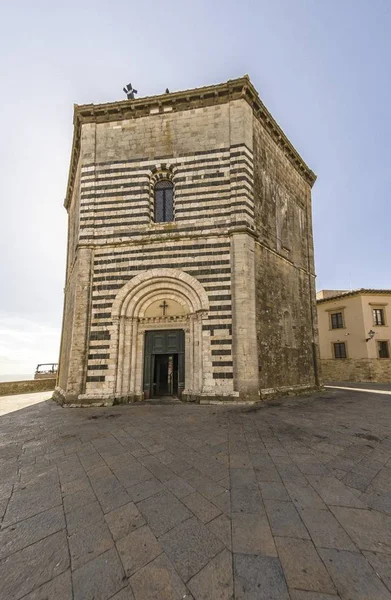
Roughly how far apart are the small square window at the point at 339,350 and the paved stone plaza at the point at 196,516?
20.2 m

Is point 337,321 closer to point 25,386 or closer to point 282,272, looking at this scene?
point 282,272

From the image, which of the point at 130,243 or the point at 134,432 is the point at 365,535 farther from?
the point at 130,243

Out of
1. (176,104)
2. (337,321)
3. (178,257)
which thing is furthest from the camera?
(337,321)

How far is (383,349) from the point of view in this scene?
22.1 meters

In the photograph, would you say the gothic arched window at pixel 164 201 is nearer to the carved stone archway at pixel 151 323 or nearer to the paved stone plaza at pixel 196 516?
the carved stone archway at pixel 151 323

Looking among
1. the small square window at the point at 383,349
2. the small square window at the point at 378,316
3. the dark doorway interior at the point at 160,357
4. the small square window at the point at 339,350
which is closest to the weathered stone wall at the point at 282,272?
the dark doorway interior at the point at 160,357

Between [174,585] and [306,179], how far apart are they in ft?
58.8

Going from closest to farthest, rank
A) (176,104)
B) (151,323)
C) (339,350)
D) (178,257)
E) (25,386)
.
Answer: (178,257) < (151,323) < (176,104) < (25,386) < (339,350)

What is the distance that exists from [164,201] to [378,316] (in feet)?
69.6

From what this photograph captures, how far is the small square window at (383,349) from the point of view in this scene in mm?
21984

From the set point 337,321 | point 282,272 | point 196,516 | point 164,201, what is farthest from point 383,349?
point 196,516

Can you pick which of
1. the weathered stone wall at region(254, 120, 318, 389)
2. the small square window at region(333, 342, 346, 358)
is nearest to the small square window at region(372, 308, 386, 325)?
the small square window at region(333, 342, 346, 358)

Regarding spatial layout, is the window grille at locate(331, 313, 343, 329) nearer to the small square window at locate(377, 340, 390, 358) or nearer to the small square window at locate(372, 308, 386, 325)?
the small square window at locate(372, 308, 386, 325)

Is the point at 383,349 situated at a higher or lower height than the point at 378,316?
lower
